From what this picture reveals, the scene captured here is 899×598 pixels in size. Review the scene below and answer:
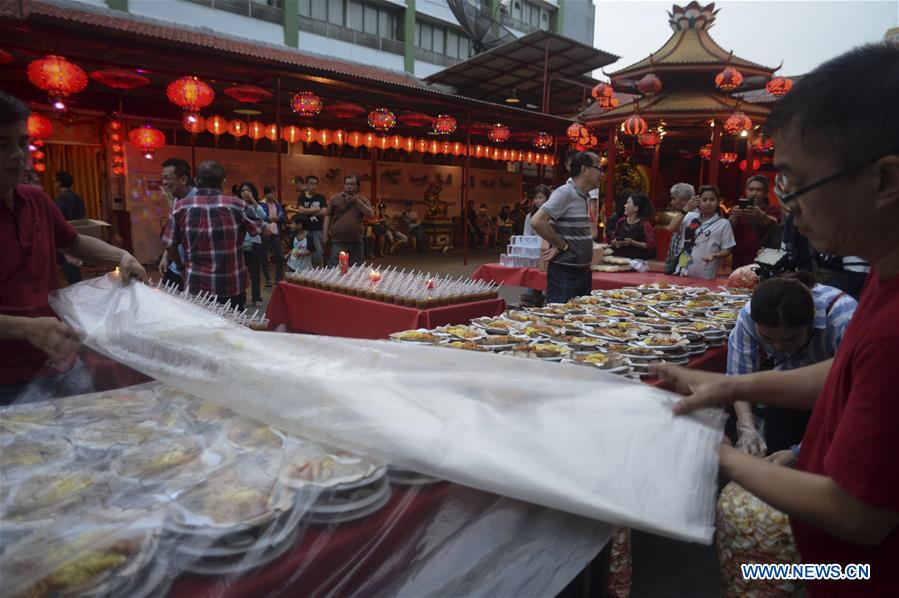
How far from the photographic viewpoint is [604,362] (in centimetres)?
229

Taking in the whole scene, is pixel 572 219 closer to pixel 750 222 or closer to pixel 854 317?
pixel 750 222

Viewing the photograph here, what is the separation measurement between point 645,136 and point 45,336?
11.5 m

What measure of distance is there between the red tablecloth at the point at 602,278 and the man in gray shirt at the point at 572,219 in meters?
1.26

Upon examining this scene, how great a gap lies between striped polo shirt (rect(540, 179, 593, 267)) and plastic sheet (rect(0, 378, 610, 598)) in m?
3.48

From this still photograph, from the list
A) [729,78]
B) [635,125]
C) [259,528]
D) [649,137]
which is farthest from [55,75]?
[649,137]

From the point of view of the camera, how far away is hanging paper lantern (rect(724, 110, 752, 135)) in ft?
29.8

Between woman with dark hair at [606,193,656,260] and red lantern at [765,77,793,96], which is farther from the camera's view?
red lantern at [765,77,793,96]

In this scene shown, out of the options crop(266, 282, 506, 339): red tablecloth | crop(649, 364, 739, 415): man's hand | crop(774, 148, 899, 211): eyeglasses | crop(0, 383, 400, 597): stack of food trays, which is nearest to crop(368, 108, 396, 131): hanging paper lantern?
crop(266, 282, 506, 339): red tablecloth

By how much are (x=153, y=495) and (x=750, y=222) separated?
21.1ft

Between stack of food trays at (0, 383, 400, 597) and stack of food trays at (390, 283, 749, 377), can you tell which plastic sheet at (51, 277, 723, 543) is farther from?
stack of food trays at (390, 283, 749, 377)

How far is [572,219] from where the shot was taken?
443 cm

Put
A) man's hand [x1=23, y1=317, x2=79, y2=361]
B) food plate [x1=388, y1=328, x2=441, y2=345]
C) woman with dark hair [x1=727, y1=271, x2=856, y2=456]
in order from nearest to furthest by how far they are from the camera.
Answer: man's hand [x1=23, y1=317, x2=79, y2=361], woman with dark hair [x1=727, y1=271, x2=856, y2=456], food plate [x1=388, y1=328, x2=441, y2=345]

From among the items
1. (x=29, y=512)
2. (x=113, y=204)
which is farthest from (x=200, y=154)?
(x=29, y=512)

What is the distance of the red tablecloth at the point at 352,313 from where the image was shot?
449 centimetres
